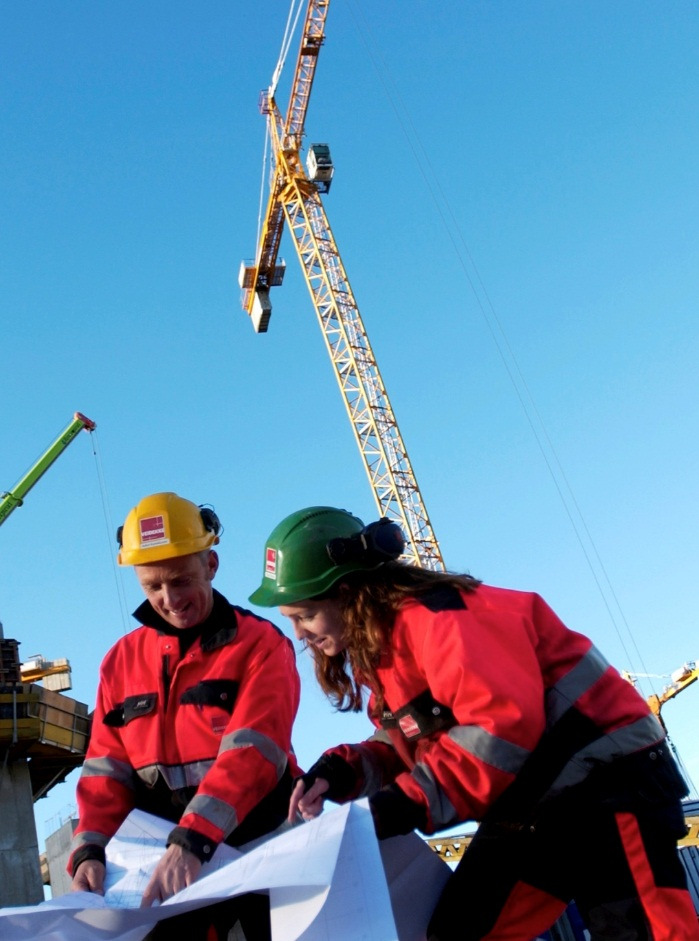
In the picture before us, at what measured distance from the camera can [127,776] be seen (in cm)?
368

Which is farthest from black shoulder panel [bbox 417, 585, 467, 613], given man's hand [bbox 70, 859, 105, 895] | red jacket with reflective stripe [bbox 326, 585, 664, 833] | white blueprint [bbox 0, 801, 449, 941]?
man's hand [bbox 70, 859, 105, 895]

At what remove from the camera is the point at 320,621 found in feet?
10.3

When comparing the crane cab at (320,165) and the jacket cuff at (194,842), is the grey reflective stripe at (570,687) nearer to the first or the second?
the jacket cuff at (194,842)

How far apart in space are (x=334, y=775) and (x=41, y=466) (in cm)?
4785

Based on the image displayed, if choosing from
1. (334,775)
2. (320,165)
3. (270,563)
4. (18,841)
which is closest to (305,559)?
(270,563)

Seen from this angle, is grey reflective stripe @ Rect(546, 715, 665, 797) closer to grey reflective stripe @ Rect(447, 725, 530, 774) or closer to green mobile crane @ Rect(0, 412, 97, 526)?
grey reflective stripe @ Rect(447, 725, 530, 774)

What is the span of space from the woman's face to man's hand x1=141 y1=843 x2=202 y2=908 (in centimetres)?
76

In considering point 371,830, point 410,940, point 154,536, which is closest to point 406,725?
point 410,940

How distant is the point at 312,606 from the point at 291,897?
3.77 ft

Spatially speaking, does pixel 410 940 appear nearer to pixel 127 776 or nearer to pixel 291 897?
pixel 291 897

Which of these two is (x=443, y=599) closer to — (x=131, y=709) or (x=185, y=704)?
(x=185, y=704)

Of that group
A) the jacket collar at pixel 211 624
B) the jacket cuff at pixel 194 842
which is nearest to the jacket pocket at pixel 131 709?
the jacket collar at pixel 211 624

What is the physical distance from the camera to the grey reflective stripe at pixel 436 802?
2.54 meters

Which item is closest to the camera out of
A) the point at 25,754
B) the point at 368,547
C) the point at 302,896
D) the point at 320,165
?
the point at 302,896
